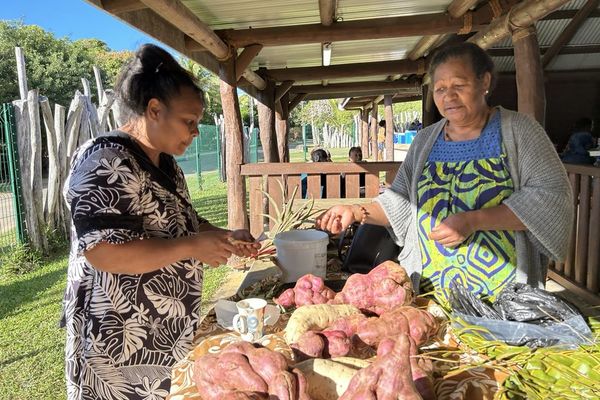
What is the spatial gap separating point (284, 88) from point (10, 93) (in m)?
24.2

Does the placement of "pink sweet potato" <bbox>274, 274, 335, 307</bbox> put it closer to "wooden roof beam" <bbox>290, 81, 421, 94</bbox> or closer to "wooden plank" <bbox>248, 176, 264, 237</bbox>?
"wooden plank" <bbox>248, 176, 264, 237</bbox>

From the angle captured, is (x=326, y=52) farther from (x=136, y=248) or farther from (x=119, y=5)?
(x=136, y=248)

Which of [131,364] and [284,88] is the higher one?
[284,88]

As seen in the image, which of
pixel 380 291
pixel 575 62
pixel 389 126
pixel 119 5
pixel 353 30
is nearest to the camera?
pixel 380 291

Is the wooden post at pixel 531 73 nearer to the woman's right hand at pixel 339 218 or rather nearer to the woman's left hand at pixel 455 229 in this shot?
the woman's right hand at pixel 339 218

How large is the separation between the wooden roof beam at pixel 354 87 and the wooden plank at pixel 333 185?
6.23 m

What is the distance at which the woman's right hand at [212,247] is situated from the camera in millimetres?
1626

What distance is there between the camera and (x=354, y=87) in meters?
11.7

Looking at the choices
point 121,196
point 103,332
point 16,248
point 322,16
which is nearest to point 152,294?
point 103,332

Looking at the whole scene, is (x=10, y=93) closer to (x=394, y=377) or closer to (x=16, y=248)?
(x=16, y=248)

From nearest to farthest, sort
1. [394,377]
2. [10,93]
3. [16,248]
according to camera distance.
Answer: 1. [394,377]
2. [16,248]
3. [10,93]

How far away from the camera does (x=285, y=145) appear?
11.6 m

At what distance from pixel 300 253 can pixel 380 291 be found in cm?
64

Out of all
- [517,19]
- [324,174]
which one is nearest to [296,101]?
[324,174]
